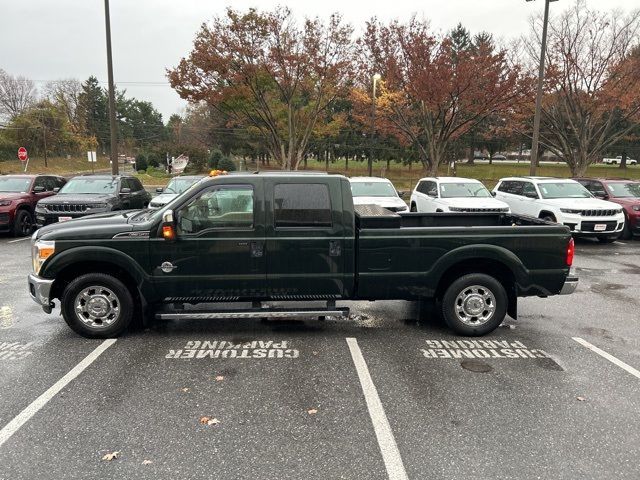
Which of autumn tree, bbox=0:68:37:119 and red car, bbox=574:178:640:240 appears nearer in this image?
red car, bbox=574:178:640:240

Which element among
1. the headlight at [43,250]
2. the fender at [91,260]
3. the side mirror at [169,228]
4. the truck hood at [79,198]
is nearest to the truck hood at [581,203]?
the side mirror at [169,228]

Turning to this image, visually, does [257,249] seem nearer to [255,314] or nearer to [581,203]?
[255,314]

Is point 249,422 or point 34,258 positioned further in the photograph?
point 34,258

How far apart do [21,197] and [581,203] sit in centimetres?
1513

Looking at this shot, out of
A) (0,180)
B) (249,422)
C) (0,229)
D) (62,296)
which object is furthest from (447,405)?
(0,180)

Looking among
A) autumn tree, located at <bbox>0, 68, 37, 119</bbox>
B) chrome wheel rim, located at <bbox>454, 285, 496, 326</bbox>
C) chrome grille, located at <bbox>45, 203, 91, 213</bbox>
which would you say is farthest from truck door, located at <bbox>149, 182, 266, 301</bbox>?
autumn tree, located at <bbox>0, 68, 37, 119</bbox>

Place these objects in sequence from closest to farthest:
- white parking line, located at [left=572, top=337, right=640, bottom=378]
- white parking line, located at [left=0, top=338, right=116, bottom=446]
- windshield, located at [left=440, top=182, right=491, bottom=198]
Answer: white parking line, located at [left=0, top=338, right=116, bottom=446] < white parking line, located at [left=572, top=337, right=640, bottom=378] < windshield, located at [left=440, top=182, right=491, bottom=198]

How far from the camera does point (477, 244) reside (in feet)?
17.6

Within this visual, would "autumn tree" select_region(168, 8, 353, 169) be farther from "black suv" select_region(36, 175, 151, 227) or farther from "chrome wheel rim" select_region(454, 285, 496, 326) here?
"chrome wheel rim" select_region(454, 285, 496, 326)

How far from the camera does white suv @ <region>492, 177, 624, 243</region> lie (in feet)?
39.0

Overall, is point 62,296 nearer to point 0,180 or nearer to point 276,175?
point 276,175

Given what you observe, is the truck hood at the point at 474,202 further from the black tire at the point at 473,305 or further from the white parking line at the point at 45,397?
the white parking line at the point at 45,397

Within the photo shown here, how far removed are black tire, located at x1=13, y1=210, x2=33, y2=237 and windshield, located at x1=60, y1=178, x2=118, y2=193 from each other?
127 centimetres

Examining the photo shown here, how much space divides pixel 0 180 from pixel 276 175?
12667mm
